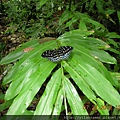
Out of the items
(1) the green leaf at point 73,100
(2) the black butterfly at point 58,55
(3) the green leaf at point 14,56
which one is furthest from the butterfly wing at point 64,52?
(3) the green leaf at point 14,56

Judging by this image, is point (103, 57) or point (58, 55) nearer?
point (58, 55)

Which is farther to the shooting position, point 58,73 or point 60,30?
point 60,30

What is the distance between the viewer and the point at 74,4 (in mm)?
1921

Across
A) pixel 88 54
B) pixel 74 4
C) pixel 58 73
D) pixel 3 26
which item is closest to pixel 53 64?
pixel 58 73

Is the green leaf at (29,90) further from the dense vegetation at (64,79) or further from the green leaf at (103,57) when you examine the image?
the green leaf at (103,57)

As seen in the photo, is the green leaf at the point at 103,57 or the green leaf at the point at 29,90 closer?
the green leaf at the point at 29,90

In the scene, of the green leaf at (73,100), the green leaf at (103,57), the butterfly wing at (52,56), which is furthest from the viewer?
the green leaf at (103,57)

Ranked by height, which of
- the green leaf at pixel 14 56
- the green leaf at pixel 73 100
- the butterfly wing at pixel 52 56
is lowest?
the green leaf at pixel 73 100

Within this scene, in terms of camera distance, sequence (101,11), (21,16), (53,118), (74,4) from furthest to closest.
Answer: (21,16) < (74,4) < (101,11) < (53,118)

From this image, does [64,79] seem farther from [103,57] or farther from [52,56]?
[103,57]

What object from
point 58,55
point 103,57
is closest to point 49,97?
point 58,55

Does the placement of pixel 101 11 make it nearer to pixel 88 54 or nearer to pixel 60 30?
pixel 60 30

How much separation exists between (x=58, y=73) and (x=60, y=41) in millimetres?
331

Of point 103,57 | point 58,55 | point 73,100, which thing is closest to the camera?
point 73,100
